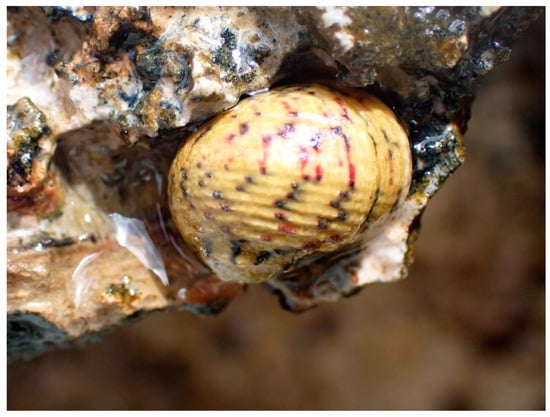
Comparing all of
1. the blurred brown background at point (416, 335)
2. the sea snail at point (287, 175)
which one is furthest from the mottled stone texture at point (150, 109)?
the blurred brown background at point (416, 335)

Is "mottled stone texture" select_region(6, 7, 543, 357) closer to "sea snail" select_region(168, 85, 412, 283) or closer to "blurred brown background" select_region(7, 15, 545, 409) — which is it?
"sea snail" select_region(168, 85, 412, 283)

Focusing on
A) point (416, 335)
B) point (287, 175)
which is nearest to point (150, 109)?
point (287, 175)

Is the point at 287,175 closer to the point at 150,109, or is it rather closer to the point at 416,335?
Result: the point at 150,109

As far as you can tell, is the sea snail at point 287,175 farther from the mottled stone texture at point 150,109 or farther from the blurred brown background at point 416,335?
the blurred brown background at point 416,335

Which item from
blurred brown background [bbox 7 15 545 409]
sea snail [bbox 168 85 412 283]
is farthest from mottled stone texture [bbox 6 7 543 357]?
blurred brown background [bbox 7 15 545 409]

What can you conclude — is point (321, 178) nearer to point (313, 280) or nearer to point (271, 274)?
point (271, 274)

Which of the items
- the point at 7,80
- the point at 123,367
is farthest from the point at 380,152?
the point at 123,367
